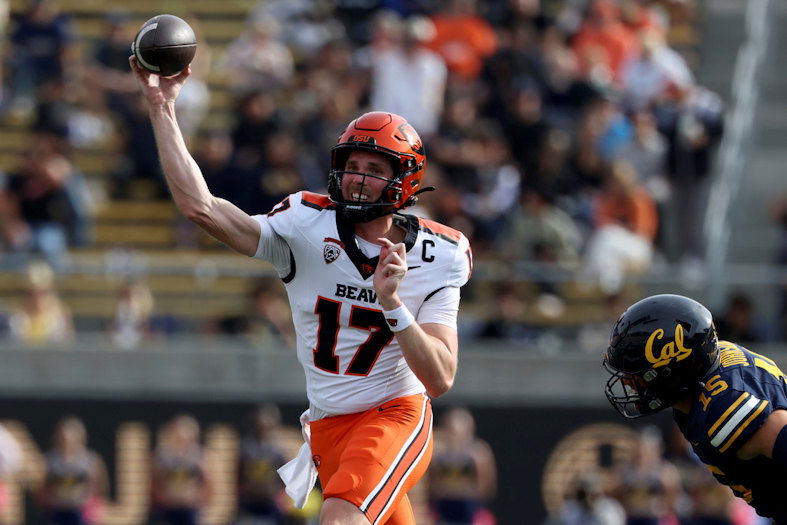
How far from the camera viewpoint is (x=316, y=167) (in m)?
14.9

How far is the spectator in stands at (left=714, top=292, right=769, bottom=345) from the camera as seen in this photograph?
13406mm

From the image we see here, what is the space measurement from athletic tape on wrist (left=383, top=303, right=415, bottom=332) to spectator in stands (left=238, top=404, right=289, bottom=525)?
8091 millimetres

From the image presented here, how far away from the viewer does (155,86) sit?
20.6 feet

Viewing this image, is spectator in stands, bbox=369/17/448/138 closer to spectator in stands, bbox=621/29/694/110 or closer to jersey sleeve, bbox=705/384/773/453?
spectator in stands, bbox=621/29/694/110

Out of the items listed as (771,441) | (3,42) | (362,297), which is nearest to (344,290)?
(362,297)

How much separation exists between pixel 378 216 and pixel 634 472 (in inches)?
310

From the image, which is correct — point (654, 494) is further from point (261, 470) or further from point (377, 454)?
point (377, 454)

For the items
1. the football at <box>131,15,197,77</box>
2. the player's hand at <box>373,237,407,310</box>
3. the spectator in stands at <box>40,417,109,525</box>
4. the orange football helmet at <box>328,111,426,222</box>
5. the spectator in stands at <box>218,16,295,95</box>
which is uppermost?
the football at <box>131,15,197,77</box>

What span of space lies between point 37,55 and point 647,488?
7840 mm

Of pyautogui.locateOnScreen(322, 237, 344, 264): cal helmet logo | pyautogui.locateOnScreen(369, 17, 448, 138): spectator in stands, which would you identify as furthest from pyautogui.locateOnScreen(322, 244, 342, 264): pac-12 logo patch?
pyautogui.locateOnScreen(369, 17, 448, 138): spectator in stands

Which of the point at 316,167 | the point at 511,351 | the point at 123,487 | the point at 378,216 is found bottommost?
the point at 123,487

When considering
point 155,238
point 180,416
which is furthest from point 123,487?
point 155,238

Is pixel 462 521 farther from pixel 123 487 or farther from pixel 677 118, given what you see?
pixel 677 118

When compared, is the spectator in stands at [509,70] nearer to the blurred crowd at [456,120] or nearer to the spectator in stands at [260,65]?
the blurred crowd at [456,120]
